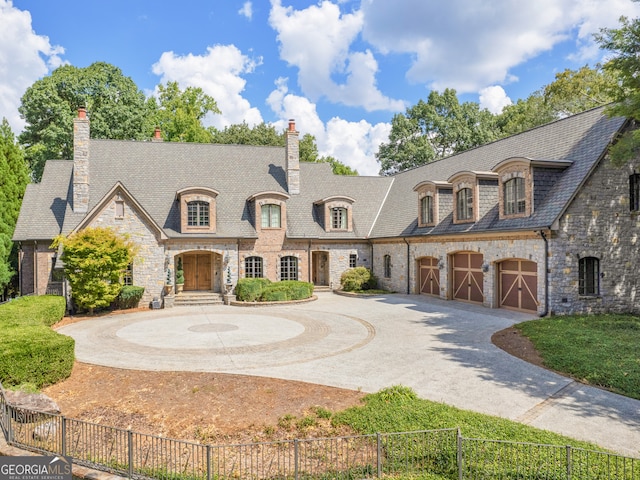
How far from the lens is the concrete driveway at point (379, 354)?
27.3ft

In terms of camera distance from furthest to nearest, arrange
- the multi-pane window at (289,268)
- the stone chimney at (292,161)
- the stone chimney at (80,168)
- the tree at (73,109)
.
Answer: the tree at (73,109) < the stone chimney at (292,161) < the multi-pane window at (289,268) < the stone chimney at (80,168)

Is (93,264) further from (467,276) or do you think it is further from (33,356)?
(467,276)

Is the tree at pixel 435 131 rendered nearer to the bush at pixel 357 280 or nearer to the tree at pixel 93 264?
the bush at pixel 357 280

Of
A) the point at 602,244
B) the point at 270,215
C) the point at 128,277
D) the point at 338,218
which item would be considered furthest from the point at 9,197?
the point at 602,244

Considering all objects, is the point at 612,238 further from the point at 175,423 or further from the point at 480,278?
the point at 175,423

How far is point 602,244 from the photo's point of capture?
55.5 feet

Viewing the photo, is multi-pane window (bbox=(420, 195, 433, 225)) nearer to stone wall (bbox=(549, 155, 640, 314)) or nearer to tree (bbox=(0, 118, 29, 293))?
stone wall (bbox=(549, 155, 640, 314))

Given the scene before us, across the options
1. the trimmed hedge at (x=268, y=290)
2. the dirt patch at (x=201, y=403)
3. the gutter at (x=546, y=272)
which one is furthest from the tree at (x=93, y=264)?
the gutter at (x=546, y=272)

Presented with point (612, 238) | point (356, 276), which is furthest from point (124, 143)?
point (612, 238)

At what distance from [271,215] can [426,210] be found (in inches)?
361

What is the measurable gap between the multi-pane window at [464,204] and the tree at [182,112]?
103 ft

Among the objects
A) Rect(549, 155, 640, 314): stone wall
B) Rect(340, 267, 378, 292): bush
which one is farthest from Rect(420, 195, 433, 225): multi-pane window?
Rect(549, 155, 640, 314): stone wall

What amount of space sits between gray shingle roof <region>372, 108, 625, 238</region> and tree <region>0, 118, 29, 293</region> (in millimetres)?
21835

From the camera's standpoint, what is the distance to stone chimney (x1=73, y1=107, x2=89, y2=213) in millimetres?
23734
